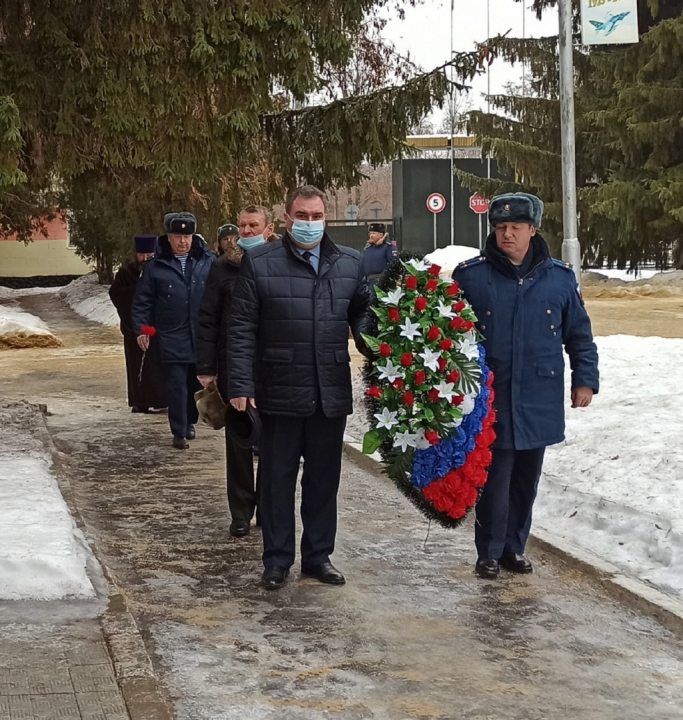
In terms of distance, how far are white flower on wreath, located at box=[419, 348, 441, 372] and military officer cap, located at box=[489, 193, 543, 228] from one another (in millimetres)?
718

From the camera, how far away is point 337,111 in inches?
488

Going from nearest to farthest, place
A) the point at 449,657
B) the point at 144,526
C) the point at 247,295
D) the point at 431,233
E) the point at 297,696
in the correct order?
the point at 297,696
the point at 449,657
the point at 247,295
the point at 144,526
the point at 431,233

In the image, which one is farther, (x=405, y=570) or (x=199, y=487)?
(x=199, y=487)

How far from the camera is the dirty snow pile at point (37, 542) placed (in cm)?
552

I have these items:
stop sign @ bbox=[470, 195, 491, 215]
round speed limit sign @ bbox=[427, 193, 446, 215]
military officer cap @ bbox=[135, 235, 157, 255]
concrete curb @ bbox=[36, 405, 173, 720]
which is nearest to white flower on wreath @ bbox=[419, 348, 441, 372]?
concrete curb @ bbox=[36, 405, 173, 720]

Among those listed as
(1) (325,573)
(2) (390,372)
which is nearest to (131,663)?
(1) (325,573)

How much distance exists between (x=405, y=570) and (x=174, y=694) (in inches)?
82.0

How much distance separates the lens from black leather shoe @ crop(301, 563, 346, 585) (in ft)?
19.9

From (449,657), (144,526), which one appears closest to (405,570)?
(449,657)

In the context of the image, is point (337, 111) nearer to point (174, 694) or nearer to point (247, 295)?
point (247, 295)

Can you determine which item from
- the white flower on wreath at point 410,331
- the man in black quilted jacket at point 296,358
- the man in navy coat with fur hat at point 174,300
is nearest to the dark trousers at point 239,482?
the man in black quilted jacket at point 296,358

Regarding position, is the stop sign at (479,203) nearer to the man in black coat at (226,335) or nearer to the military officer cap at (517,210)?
the man in black coat at (226,335)

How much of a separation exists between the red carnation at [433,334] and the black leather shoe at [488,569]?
4.05ft

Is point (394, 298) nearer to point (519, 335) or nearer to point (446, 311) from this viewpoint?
point (446, 311)
